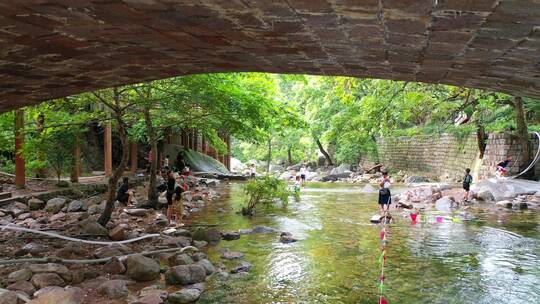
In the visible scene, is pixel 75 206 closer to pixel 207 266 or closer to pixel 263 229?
pixel 263 229

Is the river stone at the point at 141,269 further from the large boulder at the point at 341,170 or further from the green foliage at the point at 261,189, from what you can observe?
the large boulder at the point at 341,170

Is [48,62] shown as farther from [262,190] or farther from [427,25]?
[262,190]

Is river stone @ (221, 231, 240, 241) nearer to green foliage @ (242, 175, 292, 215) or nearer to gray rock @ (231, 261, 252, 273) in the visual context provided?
gray rock @ (231, 261, 252, 273)

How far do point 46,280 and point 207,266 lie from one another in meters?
2.32

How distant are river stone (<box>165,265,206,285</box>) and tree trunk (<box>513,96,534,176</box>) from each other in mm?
15265

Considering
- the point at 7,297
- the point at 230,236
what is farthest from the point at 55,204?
the point at 7,297

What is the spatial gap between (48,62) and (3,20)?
3.81ft

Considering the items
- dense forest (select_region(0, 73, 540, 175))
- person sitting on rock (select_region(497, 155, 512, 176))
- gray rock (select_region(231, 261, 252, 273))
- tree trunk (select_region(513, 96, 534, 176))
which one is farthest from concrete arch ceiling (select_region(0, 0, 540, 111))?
person sitting on rock (select_region(497, 155, 512, 176))

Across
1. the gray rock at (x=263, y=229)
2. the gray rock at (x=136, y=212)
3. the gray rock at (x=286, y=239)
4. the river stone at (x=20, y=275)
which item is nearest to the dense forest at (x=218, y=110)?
the gray rock at (x=136, y=212)

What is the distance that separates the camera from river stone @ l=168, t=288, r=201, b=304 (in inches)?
232

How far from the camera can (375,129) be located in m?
15.3

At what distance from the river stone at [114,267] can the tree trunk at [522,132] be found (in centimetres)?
1595

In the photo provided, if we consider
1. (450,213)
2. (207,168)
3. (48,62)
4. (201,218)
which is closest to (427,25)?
(48,62)

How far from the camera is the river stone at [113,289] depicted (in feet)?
19.7
